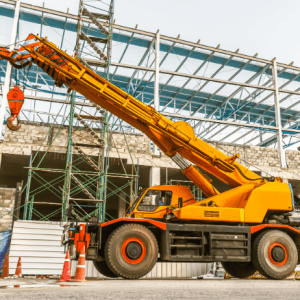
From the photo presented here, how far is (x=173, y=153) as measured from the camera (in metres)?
9.55

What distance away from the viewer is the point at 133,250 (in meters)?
7.82

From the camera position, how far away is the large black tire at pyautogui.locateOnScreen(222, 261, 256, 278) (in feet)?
31.8

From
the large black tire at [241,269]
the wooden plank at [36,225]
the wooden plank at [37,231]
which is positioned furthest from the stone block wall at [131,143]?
the large black tire at [241,269]

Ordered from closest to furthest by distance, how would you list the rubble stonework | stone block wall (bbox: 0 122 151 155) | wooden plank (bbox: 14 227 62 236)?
wooden plank (bbox: 14 227 62 236) → stone block wall (bbox: 0 122 151 155) → the rubble stonework

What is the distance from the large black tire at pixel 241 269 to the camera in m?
9.70

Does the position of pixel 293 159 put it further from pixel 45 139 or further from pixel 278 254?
pixel 278 254

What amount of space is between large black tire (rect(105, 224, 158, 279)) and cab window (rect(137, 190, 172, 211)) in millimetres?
1063

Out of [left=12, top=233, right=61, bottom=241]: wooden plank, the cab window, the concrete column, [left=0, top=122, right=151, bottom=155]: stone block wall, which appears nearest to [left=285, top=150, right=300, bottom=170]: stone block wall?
the concrete column

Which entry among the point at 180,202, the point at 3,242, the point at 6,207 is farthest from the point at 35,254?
the point at 180,202

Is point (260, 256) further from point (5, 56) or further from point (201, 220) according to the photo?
point (5, 56)

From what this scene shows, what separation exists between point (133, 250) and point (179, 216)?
1.39 meters

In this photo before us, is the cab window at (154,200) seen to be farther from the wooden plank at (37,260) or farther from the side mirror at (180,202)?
the wooden plank at (37,260)

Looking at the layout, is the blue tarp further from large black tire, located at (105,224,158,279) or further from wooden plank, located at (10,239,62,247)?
large black tire, located at (105,224,158,279)

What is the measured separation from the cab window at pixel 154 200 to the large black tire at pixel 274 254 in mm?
2408
